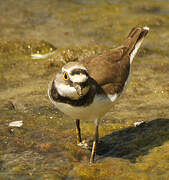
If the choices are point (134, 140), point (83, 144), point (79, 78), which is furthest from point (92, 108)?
point (134, 140)

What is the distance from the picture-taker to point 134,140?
635 centimetres

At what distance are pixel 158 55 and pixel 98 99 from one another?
4530mm

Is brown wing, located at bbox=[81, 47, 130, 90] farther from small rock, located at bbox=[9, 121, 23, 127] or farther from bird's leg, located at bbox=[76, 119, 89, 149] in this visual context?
small rock, located at bbox=[9, 121, 23, 127]

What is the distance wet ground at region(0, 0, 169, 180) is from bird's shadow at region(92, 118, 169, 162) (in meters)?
0.02

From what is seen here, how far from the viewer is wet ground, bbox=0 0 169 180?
5.61 metres

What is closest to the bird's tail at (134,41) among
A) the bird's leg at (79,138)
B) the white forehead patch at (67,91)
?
the bird's leg at (79,138)

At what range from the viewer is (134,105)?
754 cm

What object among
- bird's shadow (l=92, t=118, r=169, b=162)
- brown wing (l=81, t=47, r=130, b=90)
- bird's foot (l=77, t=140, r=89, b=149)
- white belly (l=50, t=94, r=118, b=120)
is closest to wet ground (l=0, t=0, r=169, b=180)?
bird's shadow (l=92, t=118, r=169, b=162)

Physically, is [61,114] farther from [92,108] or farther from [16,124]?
[92,108]

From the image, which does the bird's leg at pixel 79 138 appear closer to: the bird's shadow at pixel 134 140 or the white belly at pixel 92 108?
the bird's shadow at pixel 134 140

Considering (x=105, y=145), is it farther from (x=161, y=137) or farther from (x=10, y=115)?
(x=10, y=115)

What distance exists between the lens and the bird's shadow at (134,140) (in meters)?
6.04

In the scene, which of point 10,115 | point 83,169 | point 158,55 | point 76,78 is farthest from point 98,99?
point 158,55

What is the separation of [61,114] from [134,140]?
4.96 feet
